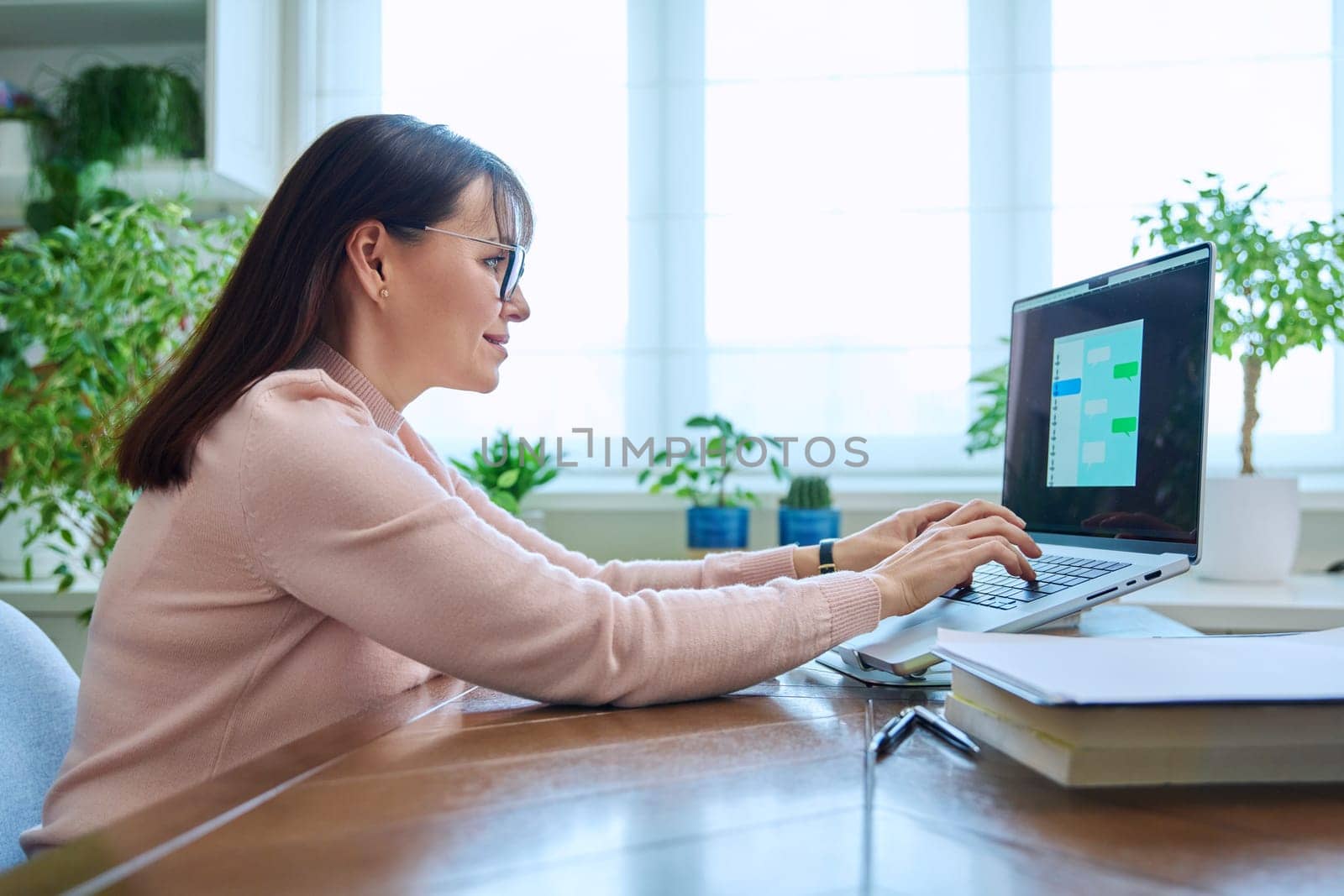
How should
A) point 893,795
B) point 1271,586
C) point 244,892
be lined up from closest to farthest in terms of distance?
1. point 244,892
2. point 893,795
3. point 1271,586

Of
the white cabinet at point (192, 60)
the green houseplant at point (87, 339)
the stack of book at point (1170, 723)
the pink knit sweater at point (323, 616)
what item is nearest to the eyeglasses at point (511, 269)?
the pink knit sweater at point (323, 616)

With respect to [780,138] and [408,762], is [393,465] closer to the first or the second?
[408,762]

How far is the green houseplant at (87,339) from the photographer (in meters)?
1.90

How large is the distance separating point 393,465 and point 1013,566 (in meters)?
0.53

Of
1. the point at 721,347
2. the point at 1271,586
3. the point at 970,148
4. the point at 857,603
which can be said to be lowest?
the point at 1271,586

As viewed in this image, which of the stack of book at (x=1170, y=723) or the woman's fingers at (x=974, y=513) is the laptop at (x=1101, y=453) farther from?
the stack of book at (x=1170, y=723)

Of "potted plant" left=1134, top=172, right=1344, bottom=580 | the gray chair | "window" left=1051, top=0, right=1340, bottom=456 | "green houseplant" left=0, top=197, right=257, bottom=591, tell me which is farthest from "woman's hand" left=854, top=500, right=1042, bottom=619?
"window" left=1051, top=0, right=1340, bottom=456

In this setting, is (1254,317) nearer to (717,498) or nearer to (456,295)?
(717,498)

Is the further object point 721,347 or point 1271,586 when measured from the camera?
point 721,347

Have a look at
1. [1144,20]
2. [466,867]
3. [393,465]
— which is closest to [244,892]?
[466,867]

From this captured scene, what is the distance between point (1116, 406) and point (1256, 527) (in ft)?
3.19

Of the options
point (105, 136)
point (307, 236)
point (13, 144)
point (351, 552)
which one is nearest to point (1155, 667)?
point (351, 552)

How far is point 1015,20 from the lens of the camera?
7.89 feet

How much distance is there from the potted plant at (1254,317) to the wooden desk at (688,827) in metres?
1.45
